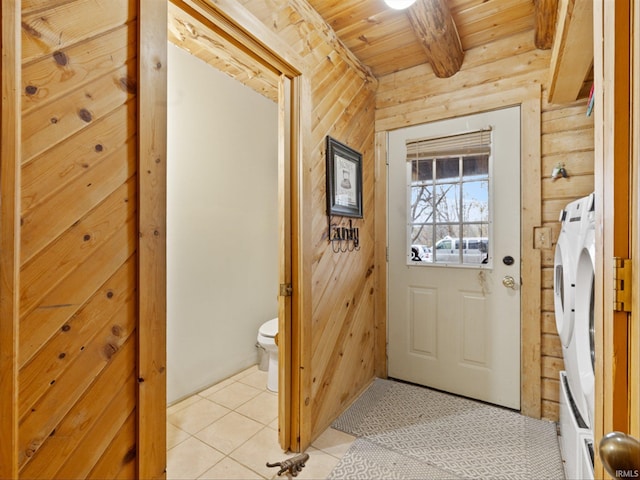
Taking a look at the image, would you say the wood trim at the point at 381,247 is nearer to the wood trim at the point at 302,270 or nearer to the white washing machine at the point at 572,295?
the wood trim at the point at 302,270

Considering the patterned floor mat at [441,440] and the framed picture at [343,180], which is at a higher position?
the framed picture at [343,180]

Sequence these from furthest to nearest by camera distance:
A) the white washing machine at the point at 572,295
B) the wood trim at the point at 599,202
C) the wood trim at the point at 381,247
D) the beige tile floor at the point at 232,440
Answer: the wood trim at the point at 381,247 < the beige tile floor at the point at 232,440 < the white washing machine at the point at 572,295 < the wood trim at the point at 599,202

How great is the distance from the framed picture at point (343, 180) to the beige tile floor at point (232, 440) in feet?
4.46

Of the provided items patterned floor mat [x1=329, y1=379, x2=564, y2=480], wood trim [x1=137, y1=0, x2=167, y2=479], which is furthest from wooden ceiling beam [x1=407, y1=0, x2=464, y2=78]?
patterned floor mat [x1=329, y1=379, x2=564, y2=480]

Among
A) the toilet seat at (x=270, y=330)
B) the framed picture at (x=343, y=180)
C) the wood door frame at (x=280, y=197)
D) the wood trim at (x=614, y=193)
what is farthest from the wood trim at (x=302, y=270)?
the wood trim at (x=614, y=193)

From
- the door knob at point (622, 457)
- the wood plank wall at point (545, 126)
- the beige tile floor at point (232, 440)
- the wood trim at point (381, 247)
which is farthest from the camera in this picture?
the wood trim at point (381, 247)

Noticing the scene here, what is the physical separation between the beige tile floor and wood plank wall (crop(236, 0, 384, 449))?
0.16 meters

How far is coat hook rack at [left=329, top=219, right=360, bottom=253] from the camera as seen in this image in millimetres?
2051

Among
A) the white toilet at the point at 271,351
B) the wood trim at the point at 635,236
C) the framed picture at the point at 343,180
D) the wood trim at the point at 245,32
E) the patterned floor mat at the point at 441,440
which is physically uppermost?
the wood trim at the point at 245,32

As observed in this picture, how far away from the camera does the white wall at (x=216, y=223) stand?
224 centimetres

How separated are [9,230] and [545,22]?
2.59 meters

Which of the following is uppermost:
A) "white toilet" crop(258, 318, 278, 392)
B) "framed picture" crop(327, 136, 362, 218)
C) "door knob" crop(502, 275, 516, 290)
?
"framed picture" crop(327, 136, 362, 218)

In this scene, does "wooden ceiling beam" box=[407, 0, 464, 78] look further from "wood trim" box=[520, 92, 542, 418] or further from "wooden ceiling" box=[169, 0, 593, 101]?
"wood trim" box=[520, 92, 542, 418]

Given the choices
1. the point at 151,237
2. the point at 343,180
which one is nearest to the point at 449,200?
the point at 343,180
